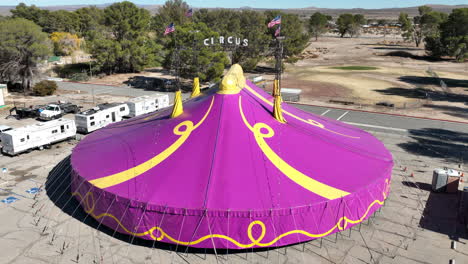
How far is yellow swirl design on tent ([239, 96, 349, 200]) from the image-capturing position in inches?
522

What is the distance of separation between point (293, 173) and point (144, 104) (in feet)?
74.0

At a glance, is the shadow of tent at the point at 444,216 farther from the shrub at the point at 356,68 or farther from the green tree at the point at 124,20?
the shrub at the point at 356,68

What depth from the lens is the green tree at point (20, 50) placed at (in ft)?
140

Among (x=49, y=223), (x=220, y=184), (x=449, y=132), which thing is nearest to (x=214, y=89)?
(x=220, y=184)

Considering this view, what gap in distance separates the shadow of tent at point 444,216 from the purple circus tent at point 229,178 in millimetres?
2462

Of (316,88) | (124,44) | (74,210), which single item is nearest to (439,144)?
(316,88)

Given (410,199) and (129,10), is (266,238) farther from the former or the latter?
(129,10)

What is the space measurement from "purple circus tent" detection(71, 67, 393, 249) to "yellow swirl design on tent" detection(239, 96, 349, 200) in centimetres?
4

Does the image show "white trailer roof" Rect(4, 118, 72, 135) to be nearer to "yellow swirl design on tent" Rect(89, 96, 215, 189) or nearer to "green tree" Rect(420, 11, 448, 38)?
"yellow swirl design on tent" Rect(89, 96, 215, 189)

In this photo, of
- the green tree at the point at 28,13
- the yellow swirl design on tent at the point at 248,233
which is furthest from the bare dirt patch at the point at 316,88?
the green tree at the point at 28,13

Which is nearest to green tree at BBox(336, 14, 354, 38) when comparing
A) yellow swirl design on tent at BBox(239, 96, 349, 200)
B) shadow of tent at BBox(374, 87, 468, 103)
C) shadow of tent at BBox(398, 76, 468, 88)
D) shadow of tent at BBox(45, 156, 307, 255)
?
shadow of tent at BBox(398, 76, 468, 88)

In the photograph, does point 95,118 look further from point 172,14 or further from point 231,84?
point 172,14

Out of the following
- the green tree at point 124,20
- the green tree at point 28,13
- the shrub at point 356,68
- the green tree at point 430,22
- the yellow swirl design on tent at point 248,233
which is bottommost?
the yellow swirl design on tent at point 248,233

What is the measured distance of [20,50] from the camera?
4334 centimetres
